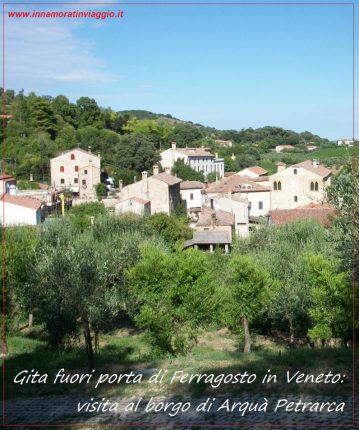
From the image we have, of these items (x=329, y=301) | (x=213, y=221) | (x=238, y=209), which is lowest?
(x=329, y=301)

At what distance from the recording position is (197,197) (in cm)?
6112

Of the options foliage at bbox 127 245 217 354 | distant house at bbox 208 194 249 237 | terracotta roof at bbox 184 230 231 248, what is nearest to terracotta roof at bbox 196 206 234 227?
terracotta roof at bbox 184 230 231 248

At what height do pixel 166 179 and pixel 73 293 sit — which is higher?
pixel 166 179

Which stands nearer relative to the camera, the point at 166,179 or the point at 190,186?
the point at 166,179

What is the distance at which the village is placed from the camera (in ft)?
141

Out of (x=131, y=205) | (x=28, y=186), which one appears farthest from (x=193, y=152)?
(x=131, y=205)

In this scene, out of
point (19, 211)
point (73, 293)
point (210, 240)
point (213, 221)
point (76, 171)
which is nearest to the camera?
point (73, 293)

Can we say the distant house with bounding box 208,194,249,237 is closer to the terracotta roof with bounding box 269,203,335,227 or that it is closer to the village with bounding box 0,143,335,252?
the village with bounding box 0,143,335,252

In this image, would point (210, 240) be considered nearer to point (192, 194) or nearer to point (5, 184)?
point (192, 194)

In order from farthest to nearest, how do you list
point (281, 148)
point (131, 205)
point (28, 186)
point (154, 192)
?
point (281, 148) < point (28, 186) < point (154, 192) < point (131, 205)

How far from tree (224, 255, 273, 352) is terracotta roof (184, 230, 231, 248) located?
2174 centimetres

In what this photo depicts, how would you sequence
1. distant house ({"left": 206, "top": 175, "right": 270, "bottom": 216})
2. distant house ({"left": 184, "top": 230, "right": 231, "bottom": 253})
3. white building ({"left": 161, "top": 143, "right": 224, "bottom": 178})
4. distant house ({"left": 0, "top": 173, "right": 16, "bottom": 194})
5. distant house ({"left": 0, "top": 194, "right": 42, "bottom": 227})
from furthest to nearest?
white building ({"left": 161, "top": 143, "right": 224, "bottom": 178}), distant house ({"left": 206, "top": 175, "right": 270, "bottom": 216}), distant house ({"left": 0, "top": 173, "right": 16, "bottom": 194}), distant house ({"left": 0, "top": 194, "right": 42, "bottom": 227}), distant house ({"left": 184, "top": 230, "right": 231, "bottom": 253})

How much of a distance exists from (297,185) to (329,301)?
3831 centimetres

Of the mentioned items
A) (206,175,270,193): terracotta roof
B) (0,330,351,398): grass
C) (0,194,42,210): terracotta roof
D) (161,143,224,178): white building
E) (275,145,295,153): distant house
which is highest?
(275,145,295,153): distant house
